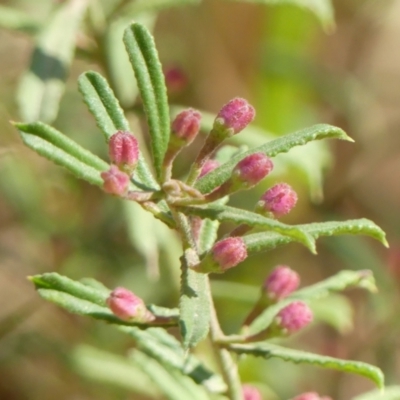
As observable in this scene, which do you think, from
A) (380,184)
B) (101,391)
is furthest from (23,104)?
(380,184)

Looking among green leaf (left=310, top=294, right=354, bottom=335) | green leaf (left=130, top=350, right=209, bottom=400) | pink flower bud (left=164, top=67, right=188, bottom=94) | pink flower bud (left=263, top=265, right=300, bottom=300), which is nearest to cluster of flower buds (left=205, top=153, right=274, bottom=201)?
pink flower bud (left=263, top=265, right=300, bottom=300)

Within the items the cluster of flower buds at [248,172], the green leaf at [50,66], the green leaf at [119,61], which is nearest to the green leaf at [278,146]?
the cluster of flower buds at [248,172]

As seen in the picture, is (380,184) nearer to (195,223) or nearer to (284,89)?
(284,89)

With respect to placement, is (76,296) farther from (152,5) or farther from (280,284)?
(152,5)

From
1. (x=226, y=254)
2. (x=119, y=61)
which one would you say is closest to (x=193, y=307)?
(x=226, y=254)

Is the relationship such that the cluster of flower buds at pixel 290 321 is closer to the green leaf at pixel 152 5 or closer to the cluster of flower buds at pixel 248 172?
the cluster of flower buds at pixel 248 172
